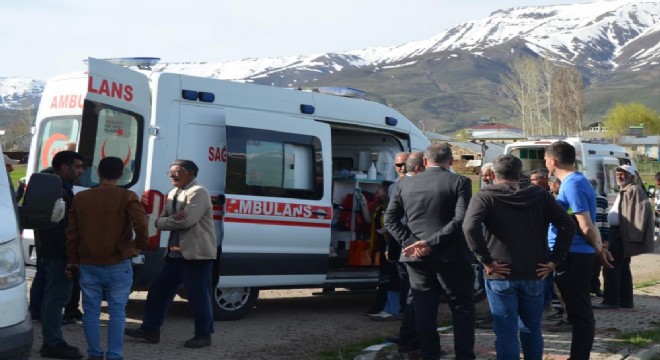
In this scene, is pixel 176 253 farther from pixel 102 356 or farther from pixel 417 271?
pixel 417 271

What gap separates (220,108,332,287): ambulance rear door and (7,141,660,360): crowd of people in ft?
3.98

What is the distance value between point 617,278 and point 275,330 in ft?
13.1

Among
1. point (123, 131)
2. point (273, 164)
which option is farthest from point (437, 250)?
point (123, 131)

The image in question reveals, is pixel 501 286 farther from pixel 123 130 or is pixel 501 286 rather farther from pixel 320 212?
pixel 123 130

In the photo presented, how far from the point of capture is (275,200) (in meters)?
9.85

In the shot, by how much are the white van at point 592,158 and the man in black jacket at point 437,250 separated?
10.8 meters

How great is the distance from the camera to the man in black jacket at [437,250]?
7.05 metres

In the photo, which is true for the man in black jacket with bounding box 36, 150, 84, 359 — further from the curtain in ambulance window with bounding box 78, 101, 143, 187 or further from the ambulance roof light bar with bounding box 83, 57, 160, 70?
the ambulance roof light bar with bounding box 83, 57, 160, 70

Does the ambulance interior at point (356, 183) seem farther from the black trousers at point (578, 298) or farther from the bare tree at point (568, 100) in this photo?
the bare tree at point (568, 100)

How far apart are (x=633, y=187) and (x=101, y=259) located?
6417 millimetres

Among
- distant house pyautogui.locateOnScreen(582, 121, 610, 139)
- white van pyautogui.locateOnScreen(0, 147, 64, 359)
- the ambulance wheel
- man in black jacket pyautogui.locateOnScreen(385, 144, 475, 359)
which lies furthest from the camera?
distant house pyautogui.locateOnScreen(582, 121, 610, 139)

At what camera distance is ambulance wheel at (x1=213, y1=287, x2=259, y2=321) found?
32.2ft

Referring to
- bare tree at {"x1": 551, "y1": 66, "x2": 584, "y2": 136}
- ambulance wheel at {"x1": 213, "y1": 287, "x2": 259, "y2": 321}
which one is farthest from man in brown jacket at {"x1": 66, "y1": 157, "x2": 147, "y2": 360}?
bare tree at {"x1": 551, "y1": 66, "x2": 584, "y2": 136}

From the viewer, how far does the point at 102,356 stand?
7258 millimetres
